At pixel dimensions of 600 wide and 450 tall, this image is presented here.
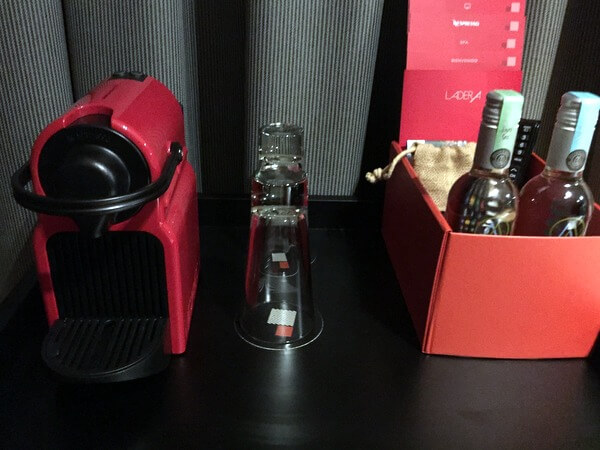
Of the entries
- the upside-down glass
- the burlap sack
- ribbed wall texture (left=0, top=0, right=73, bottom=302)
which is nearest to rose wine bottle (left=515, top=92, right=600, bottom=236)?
the burlap sack

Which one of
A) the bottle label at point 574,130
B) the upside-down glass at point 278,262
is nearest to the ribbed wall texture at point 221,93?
the upside-down glass at point 278,262

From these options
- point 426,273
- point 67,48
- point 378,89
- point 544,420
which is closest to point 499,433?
point 544,420

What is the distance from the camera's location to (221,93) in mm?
880

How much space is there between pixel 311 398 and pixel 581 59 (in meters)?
0.70

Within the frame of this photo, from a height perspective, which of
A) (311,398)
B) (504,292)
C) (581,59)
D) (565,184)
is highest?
(581,59)

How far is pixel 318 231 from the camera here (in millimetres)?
929

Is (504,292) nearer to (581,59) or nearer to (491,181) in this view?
(491,181)

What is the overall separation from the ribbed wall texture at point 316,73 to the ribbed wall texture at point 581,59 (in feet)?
1.07

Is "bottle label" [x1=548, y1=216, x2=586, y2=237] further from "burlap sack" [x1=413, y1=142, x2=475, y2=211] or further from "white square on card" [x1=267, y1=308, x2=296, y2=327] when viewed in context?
"white square on card" [x1=267, y1=308, x2=296, y2=327]

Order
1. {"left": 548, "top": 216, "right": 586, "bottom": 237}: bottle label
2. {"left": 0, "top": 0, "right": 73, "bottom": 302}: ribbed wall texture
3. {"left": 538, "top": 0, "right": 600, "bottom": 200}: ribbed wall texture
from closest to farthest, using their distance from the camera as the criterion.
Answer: {"left": 548, "top": 216, "right": 586, "bottom": 237}: bottle label → {"left": 0, "top": 0, "right": 73, "bottom": 302}: ribbed wall texture → {"left": 538, "top": 0, "right": 600, "bottom": 200}: ribbed wall texture

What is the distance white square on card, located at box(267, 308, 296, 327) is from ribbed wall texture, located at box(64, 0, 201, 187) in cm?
37

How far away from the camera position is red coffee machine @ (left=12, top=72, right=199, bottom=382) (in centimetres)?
48

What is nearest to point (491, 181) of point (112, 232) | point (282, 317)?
point (282, 317)

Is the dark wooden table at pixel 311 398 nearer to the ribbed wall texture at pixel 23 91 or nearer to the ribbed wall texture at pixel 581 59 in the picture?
the ribbed wall texture at pixel 23 91
